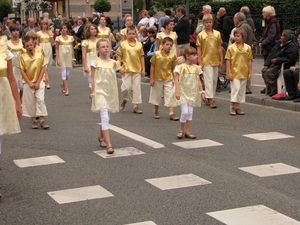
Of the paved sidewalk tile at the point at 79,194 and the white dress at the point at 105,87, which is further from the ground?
the white dress at the point at 105,87

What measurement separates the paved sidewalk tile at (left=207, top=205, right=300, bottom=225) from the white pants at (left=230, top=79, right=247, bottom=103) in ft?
22.0

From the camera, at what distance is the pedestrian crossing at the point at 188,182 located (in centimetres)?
677

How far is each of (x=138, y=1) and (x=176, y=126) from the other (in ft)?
176

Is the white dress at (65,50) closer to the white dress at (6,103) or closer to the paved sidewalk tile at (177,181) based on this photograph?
the paved sidewalk tile at (177,181)

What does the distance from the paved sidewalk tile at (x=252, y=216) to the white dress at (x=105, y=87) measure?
366cm

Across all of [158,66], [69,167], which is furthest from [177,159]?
[158,66]

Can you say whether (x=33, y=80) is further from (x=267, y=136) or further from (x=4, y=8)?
(x=4, y=8)

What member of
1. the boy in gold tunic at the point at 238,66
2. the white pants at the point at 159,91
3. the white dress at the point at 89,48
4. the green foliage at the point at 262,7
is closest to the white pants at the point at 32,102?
the white pants at the point at 159,91

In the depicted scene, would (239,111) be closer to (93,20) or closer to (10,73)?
(10,73)

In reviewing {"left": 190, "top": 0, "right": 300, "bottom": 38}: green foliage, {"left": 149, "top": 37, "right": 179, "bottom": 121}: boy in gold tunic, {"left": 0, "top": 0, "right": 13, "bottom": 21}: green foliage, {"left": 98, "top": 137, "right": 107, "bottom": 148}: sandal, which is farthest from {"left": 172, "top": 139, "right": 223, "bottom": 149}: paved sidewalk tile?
{"left": 0, "top": 0, "right": 13, "bottom": 21}: green foliage

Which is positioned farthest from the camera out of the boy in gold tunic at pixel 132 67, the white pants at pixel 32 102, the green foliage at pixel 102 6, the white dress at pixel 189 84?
the green foliage at pixel 102 6

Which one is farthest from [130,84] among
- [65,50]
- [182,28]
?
[182,28]

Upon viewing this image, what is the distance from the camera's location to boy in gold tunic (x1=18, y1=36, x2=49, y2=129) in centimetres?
1245

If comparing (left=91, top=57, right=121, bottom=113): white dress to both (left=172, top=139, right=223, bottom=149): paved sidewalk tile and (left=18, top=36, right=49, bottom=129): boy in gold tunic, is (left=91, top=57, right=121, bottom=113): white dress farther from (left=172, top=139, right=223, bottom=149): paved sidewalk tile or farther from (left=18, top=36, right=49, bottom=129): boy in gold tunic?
(left=18, top=36, right=49, bottom=129): boy in gold tunic
